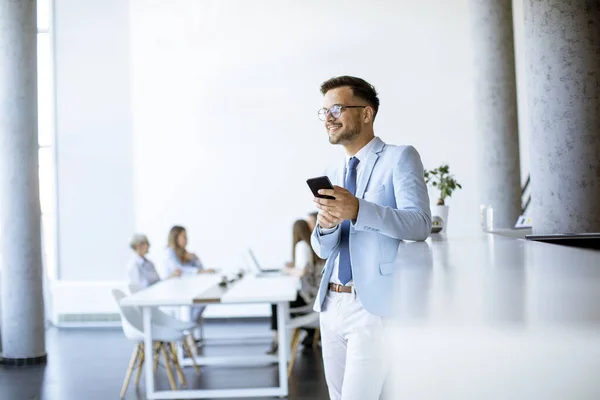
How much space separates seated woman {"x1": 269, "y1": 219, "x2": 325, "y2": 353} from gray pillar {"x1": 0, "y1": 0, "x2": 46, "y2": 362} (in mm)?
2471

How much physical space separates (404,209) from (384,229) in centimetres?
14

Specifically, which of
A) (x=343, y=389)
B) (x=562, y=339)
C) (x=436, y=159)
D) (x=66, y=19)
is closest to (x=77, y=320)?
(x=66, y=19)

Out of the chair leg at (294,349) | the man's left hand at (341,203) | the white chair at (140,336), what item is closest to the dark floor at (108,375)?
the chair leg at (294,349)

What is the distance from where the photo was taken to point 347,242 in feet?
8.29

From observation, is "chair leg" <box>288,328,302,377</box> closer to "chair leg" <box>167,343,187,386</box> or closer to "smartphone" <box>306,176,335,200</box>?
"chair leg" <box>167,343,187,386</box>

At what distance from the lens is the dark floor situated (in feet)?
19.6

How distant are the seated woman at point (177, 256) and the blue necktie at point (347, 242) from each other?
19.5ft

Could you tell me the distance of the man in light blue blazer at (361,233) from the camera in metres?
2.32

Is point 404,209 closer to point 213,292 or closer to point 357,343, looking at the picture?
point 357,343

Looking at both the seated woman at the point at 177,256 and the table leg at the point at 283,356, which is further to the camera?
the seated woman at the point at 177,256

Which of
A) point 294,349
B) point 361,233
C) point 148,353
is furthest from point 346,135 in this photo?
point 294,349

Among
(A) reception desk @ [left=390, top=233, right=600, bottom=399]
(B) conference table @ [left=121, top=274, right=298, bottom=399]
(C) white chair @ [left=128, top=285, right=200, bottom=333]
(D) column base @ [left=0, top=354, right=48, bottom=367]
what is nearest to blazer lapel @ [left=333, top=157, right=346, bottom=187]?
(A) reception desk @ [left=390, top=233, right=600, bottom=399]

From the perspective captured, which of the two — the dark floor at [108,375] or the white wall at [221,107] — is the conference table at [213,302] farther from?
the white wall at [221,107]

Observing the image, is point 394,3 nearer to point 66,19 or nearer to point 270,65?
point 270,65
